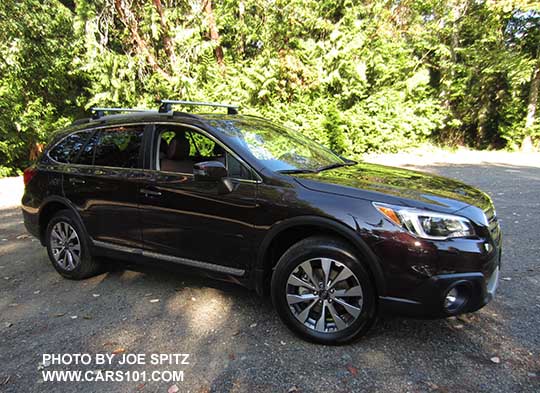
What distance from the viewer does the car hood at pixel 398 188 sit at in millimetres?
2623

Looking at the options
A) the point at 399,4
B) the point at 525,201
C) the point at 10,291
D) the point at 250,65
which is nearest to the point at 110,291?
the point at 10,291

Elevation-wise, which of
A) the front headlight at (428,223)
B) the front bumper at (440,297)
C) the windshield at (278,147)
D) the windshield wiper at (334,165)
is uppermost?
the windshield at (278,147)

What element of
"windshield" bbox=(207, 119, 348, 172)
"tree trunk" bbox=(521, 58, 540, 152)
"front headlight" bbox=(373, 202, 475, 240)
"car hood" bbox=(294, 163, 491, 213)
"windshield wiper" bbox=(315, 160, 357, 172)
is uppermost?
"tree trunk" bbox=(521, 58, 540, 152)

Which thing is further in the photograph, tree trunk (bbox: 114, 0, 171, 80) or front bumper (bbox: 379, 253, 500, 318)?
tree trunk (bbox: 114, 0, 171, 80)

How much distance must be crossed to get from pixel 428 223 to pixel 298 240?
3.17 feet

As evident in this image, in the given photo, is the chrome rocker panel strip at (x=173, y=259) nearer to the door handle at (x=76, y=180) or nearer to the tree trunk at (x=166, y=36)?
the door handle at (x=76, y=180)

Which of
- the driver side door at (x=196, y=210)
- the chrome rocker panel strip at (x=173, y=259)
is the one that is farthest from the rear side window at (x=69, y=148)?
the driver side door at (x=196, y=210)

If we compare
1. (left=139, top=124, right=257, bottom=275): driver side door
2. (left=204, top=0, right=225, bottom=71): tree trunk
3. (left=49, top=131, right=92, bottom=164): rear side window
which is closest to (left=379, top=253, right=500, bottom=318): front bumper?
(left=139, top=124, right=257, bottom=275): driver side door

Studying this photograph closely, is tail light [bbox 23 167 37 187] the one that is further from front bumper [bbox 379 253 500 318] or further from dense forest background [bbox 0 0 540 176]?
dense forest background [bbox 0 0 540 176]

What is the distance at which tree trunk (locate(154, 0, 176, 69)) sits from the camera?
39.2 ft

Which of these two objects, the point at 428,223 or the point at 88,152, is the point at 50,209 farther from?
the point at 428,223

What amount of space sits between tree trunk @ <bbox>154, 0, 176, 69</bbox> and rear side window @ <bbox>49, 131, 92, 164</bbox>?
8.75 metres

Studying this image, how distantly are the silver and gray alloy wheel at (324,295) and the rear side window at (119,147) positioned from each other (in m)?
1.87

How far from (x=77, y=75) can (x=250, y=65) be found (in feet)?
19.7
